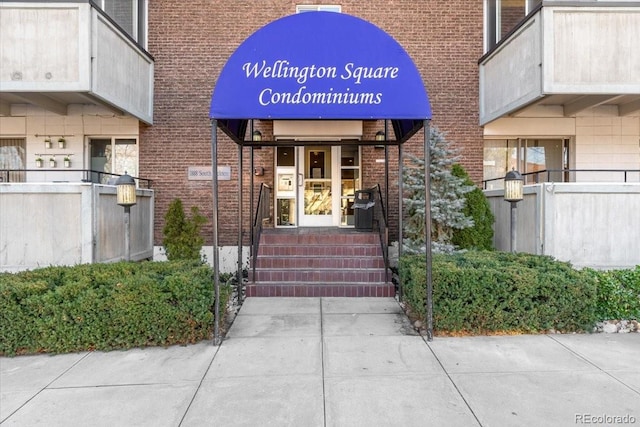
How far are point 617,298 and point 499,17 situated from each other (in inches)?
277

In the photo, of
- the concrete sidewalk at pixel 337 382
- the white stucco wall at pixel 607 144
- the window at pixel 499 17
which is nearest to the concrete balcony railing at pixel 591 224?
the concrete sidewalk at pixel 337 382

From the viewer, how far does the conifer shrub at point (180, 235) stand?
7770mm

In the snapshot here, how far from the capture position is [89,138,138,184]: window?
8898mm

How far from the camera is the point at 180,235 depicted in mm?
7941

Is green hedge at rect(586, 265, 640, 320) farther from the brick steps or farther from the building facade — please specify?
the building facade

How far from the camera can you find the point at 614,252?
646cm

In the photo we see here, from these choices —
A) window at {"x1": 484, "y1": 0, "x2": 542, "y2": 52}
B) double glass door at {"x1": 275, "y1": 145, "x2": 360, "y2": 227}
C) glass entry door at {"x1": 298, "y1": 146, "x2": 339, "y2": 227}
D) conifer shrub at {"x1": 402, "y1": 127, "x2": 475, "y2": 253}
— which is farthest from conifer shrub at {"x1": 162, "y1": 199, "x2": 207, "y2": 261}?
window at {"x1": 484, "y1": 0, "x2": 542, "y2": 52}

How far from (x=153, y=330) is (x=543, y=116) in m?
9.16

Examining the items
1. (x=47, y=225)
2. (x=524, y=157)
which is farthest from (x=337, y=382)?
(x=524, y=157)

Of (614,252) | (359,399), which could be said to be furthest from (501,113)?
(359,399)

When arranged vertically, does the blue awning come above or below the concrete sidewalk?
above

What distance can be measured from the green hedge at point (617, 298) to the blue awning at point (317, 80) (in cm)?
329

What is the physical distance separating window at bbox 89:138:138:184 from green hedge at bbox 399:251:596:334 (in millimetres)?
7617

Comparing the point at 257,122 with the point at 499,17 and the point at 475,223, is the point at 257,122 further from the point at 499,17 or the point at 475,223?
the point at 499,17
